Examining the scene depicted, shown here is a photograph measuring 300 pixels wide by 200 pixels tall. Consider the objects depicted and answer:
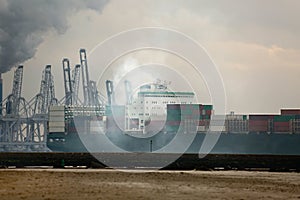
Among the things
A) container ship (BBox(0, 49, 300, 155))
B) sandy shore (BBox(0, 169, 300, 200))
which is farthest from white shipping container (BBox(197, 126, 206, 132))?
sandy shore (BBox(0, 169, 300, 200))

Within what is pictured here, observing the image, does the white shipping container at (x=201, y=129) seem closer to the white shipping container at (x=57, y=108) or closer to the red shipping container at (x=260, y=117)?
the red shipping container at (x=260, y=117)

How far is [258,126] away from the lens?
405 ft

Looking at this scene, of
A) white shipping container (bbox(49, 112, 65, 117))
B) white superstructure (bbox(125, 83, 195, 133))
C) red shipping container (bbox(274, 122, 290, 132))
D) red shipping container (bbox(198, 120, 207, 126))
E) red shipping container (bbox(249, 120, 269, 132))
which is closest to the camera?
red shipping container (bbox(274, 122, 290, 132))

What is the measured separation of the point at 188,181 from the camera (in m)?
37.4

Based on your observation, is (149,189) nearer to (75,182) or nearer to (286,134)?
(75,182)

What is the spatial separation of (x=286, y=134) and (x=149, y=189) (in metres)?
95.1

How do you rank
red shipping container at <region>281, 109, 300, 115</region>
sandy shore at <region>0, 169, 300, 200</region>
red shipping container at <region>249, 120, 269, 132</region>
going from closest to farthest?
sandy shore at <region>0, 169, 300, 200</region>, red shipping container at <region>249, 120, 269, 132</region>, red shipping container at <region>281, 109, 300, 115</region>

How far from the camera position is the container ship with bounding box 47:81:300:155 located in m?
123

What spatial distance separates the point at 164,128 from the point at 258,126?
19890 mm

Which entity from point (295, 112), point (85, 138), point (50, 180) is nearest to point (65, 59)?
point (85, 138)

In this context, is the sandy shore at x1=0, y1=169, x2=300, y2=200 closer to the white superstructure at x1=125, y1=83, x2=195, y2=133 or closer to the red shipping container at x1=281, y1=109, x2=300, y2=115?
the red shipping container at x1=281, y1=109, x2=300, y2=115

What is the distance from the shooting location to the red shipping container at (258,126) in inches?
4825

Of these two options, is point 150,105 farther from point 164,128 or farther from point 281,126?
point 281,126

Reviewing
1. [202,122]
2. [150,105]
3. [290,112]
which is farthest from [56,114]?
[290,112]
